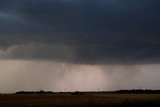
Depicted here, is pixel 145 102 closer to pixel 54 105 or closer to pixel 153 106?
pixel 153 106

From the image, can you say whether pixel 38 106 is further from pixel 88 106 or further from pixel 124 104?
pixel 124 104

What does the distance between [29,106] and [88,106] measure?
8587 mm

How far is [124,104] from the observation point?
57.8 metres

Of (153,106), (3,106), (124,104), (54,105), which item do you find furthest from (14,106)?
(153,106)

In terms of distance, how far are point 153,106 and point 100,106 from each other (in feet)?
25.6

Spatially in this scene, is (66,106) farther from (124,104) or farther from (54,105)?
(124,104)

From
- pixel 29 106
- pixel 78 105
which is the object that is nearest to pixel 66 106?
pixel 78 105

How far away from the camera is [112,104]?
58.1 metres

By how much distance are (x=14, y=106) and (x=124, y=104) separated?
15.7 meters

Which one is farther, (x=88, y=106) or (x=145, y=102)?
(x=145, y=102)


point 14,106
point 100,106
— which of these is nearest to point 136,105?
point 100,106

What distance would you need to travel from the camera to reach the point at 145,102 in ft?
197

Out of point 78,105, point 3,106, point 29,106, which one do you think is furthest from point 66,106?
point 3,106

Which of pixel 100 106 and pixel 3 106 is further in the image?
pixel 3 106
